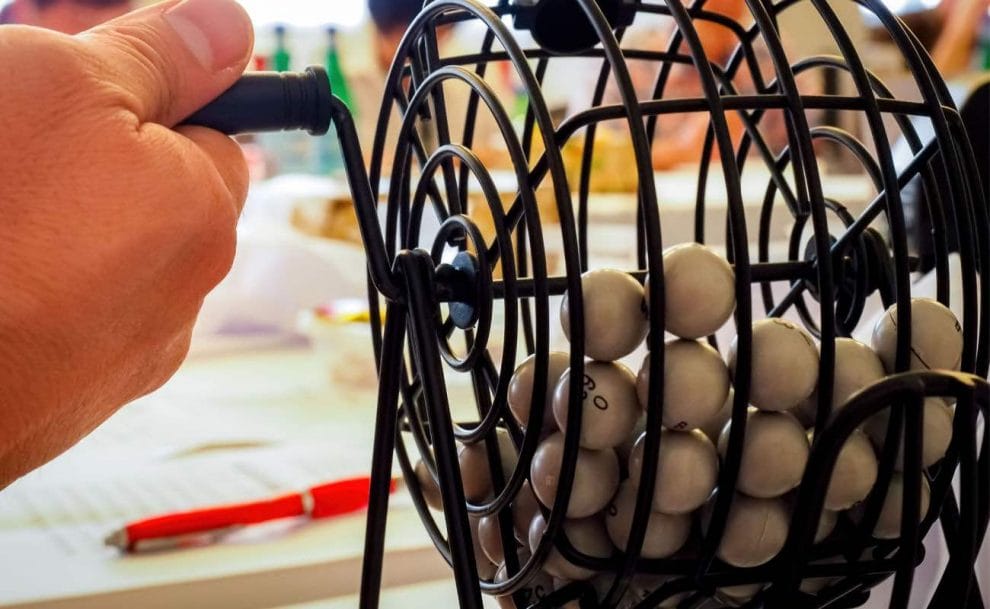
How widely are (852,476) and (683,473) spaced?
0.15 ft

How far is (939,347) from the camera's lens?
29cm

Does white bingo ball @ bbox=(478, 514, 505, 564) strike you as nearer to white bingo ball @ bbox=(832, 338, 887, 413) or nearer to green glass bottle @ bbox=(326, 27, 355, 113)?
white bingo ball @ bbox=(832, 338, 887, 413)

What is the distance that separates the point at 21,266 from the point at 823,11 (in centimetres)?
26

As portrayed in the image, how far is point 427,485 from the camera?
0.37 meters

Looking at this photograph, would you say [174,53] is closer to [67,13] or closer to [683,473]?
[683,473]

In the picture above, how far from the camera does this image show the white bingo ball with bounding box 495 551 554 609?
316mm

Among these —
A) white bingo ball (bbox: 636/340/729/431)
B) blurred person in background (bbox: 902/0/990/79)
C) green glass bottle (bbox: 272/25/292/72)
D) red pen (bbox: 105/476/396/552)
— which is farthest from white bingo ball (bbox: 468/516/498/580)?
blurred person in background (bbox: 902/0/990/79)

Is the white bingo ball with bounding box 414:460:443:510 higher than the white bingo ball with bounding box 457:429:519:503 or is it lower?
lower

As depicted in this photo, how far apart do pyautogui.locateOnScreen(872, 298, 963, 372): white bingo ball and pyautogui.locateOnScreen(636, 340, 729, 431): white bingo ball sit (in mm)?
55

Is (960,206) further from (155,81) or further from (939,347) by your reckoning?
(155,81)


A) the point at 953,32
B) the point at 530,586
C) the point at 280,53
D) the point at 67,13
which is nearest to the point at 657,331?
the point at 530,586

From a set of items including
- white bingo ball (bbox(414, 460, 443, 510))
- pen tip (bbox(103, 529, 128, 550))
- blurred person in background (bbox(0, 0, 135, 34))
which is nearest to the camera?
white bingo ball (bbox(414, 460, 443, 510))

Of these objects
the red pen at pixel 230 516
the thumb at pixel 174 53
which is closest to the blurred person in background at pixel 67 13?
the red pen at pixel 230 516

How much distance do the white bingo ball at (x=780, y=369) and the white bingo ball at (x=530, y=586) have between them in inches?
3.5
